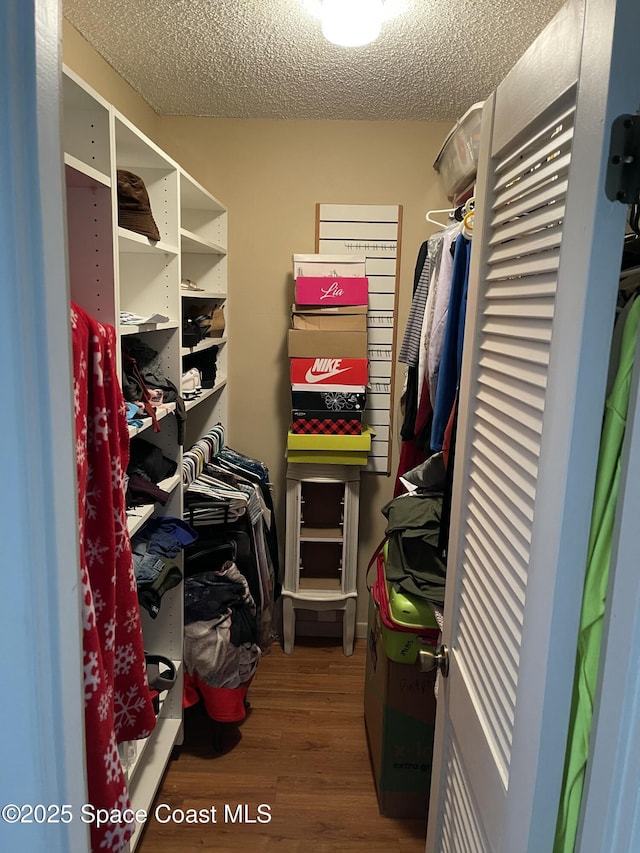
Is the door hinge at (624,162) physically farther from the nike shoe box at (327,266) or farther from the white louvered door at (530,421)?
the nike shoe box at (327,266)

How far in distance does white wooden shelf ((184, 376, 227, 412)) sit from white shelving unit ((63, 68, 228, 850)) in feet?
0.05

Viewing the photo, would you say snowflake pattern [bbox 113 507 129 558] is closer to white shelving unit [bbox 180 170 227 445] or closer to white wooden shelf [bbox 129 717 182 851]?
white wooden shelf [bbox 129 717 182 851]

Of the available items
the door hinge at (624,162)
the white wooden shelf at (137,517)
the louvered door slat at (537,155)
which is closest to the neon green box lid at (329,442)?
the white wooden shelf at (137,517)

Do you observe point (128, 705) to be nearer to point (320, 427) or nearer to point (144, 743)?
point (144, 743)

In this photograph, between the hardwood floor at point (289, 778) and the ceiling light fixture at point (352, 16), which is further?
the hardwood floor at point (289, 778)

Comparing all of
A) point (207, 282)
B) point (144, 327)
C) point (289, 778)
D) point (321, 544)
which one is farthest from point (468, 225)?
point (289, 778)

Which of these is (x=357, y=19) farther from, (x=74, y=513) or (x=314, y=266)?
(x=74, y=513)

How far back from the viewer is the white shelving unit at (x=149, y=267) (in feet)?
4.75

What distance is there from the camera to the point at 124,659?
57.4 inches

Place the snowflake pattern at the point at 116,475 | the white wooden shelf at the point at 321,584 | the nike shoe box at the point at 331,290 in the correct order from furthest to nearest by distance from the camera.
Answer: the white wooden shelf at the point at 321,584 < the nike shoe box at the point at 331,290 < the snowflake pattern at the point at 116,475

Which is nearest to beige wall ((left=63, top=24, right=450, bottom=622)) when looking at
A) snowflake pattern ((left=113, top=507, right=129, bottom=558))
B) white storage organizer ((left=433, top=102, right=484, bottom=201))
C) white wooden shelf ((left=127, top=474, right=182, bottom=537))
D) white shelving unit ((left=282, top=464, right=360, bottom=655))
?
white storage organizer ((left=433, top=102, right=484, bottom=201))

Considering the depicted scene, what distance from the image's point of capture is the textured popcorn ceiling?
1796mm

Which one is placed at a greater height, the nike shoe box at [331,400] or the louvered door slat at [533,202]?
the louvered door slat at [533,202]

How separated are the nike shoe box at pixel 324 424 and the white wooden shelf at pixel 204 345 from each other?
480 mm
